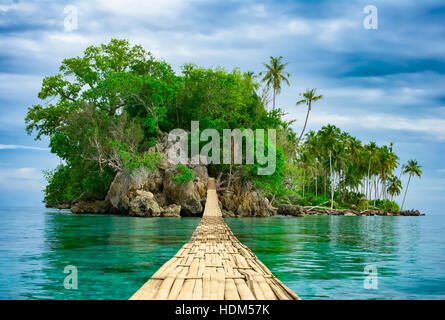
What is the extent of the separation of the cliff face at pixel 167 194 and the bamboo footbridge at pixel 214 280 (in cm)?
1651

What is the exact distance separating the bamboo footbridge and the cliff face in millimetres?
16514

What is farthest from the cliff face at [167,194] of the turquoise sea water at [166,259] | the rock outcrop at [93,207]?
the turquoise sea water at [166,259]

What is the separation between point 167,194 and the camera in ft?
79.0

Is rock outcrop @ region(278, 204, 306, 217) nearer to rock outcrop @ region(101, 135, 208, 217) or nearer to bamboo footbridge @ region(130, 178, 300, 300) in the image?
rock outcrop @ region(101, 135, 208, 217)

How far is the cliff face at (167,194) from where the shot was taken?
22.9m

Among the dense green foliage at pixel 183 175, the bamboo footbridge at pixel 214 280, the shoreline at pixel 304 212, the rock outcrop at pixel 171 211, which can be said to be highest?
the dense green foliage at pixel 183 175

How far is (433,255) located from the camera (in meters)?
10.6

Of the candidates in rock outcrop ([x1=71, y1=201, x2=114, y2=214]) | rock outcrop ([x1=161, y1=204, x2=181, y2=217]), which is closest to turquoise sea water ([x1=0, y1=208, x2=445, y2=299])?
rock outcrop ([x1=161, y1=204, x2=181, y2=217])

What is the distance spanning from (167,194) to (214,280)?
20011 mm

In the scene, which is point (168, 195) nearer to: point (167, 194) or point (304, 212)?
point (167, 194)

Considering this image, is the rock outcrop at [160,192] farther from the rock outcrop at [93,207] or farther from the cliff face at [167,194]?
the rock outcrop at [93,207]

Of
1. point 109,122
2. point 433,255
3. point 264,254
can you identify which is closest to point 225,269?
point 264,254

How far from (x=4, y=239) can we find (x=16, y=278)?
665 centimetres
